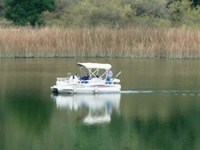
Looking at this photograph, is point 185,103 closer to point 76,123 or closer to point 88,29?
point 76,123

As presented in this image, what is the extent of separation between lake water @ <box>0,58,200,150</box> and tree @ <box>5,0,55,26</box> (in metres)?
15.0

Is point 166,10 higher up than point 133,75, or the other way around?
point 166,10

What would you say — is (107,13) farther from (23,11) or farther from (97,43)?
(97,43)

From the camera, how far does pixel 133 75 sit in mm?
27141

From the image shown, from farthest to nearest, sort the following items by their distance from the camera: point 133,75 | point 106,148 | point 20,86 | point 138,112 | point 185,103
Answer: point 133,75
point 20,86
point 185,103
point 138,112
point 106,148

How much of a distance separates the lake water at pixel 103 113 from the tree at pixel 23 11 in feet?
49.2

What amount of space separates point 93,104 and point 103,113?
148 centimetres

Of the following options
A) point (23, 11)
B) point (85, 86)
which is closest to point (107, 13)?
point (23, 11)

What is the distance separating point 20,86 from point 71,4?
2357cm

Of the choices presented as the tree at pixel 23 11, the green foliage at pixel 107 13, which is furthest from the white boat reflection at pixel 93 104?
the tree at pixel 23 11

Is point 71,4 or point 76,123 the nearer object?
point 76,123

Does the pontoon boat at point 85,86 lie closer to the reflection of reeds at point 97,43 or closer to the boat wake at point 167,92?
the boat wake at point 167,92

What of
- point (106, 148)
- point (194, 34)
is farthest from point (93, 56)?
point (106, 148)

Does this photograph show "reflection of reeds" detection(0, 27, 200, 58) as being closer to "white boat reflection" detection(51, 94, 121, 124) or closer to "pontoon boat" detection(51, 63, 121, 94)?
"pontoon boat" detection(51, 63, 121, 94)
